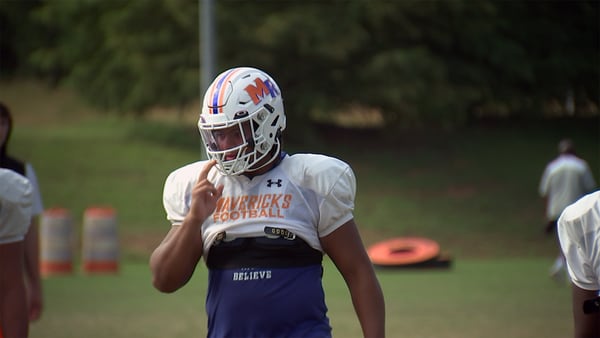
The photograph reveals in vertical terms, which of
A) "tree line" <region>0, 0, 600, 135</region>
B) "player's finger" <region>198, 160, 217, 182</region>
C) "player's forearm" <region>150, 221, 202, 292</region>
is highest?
"tree line" <region>0, 0, 600, 135</region>

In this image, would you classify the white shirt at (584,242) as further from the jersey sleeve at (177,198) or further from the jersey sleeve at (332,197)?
the jersey sleeve at (177,198)

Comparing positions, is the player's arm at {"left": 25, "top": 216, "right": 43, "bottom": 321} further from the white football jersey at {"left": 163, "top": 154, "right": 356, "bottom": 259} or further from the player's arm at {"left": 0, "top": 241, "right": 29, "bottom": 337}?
the white football jersey at {"left": 163, "top": 154, "right": 356, "bottom": 259}

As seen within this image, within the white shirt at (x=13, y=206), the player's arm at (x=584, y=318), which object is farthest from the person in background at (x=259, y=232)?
the white shirt at (x=13, y=206)

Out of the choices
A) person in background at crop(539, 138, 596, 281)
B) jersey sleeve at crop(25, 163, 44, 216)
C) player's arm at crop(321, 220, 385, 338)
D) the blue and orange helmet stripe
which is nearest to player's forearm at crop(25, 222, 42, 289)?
jersey sleeve at crop(25, 163, 44, 216)

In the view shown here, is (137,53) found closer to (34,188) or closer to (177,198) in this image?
(34,188)

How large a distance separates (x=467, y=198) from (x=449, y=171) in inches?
104

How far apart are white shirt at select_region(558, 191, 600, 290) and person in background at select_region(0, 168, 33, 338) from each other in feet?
8.84

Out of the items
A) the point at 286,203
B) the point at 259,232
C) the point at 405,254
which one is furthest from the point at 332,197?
the point at 405,254

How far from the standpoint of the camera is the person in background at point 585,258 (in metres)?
4.08

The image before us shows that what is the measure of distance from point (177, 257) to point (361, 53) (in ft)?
91.3

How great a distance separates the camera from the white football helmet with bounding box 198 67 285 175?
4215 millimetres

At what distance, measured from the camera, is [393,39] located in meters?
32.2

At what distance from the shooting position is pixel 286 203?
14.0ft

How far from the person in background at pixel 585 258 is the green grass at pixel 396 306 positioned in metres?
7.08
